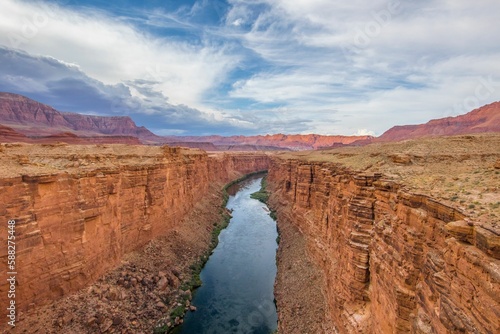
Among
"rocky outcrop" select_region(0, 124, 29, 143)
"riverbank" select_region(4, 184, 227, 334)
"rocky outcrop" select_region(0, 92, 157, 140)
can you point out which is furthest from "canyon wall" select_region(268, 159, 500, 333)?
"rocky outcrop" select_region(0, 92, 157, 140)

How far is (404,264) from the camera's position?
31.9 ft

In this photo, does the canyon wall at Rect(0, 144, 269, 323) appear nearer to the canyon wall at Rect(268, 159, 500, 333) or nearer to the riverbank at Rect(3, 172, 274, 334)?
the riverbank at Rect(3, 172, 274, 334)

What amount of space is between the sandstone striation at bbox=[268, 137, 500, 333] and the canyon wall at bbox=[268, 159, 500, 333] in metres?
0.02

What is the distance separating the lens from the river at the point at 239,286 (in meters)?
21.7

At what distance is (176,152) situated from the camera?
1491 inches

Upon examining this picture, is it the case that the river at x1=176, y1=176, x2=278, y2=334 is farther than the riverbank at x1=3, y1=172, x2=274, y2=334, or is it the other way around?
the river at x1=176, y1=176, x2=278, y2=334

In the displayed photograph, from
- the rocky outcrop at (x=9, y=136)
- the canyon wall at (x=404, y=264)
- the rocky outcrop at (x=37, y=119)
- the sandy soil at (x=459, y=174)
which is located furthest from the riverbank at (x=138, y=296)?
the rocky outcrop at (x=37, y=119)

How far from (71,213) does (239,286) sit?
654 inches

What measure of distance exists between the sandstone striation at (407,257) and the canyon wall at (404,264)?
23 mm

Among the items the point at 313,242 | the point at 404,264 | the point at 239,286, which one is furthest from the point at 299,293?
the point at 404,264

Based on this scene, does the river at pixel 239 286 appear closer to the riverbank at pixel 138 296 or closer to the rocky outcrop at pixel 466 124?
the riverbank at pixel 138 296

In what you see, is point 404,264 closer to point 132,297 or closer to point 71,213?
point 71,213

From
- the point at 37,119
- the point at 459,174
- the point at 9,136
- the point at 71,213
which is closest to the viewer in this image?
the point at 459,174

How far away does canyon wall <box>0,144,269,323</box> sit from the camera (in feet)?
48.9
